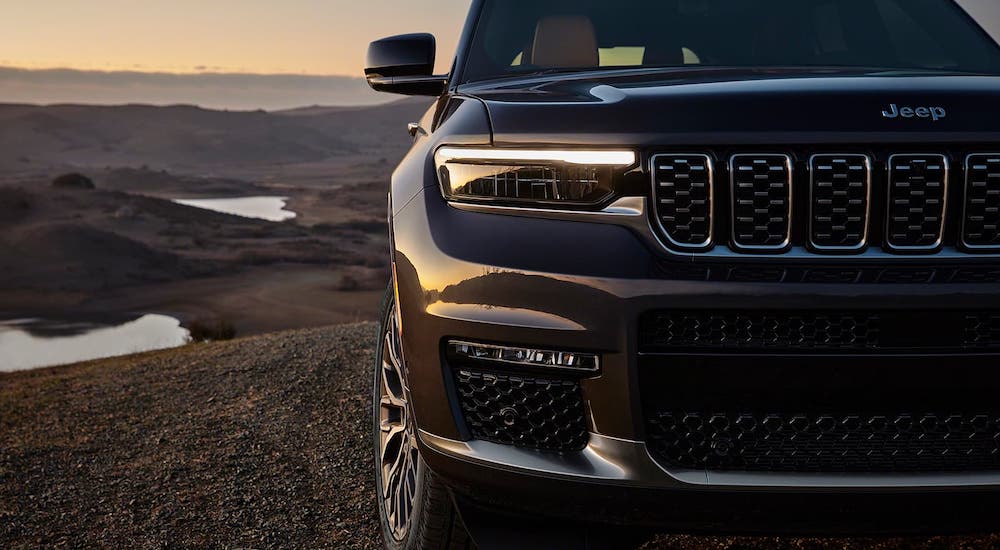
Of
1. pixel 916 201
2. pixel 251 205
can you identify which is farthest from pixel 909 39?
pixel 251 205

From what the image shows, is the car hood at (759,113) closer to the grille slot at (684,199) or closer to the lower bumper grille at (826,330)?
the grille slot at (684,199)

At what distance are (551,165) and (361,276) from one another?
184 ft

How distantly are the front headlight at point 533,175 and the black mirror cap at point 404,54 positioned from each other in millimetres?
1302

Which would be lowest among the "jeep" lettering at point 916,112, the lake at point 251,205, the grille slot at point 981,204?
the lake at point 251,205

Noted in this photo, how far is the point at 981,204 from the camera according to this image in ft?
6.07

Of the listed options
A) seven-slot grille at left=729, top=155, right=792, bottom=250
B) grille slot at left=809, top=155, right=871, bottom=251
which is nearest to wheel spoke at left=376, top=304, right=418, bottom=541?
seven-slot grille at left=729, top=155, right=792, bottom=250

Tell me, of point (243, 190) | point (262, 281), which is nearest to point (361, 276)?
point (262, 281)

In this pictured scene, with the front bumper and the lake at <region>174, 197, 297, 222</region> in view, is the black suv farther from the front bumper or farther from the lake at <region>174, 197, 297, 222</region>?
the lake at <region>174, 197, 297, 222</region>

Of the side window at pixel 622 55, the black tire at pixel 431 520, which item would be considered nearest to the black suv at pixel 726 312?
the black tire at pixel 431 520

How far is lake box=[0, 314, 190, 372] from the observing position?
114 ft

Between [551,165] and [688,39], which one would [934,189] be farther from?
[688,39]

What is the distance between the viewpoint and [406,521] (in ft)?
8.47

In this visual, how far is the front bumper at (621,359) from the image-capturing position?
1783 mm

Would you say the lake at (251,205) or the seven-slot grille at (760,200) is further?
the lake at (251,205)
